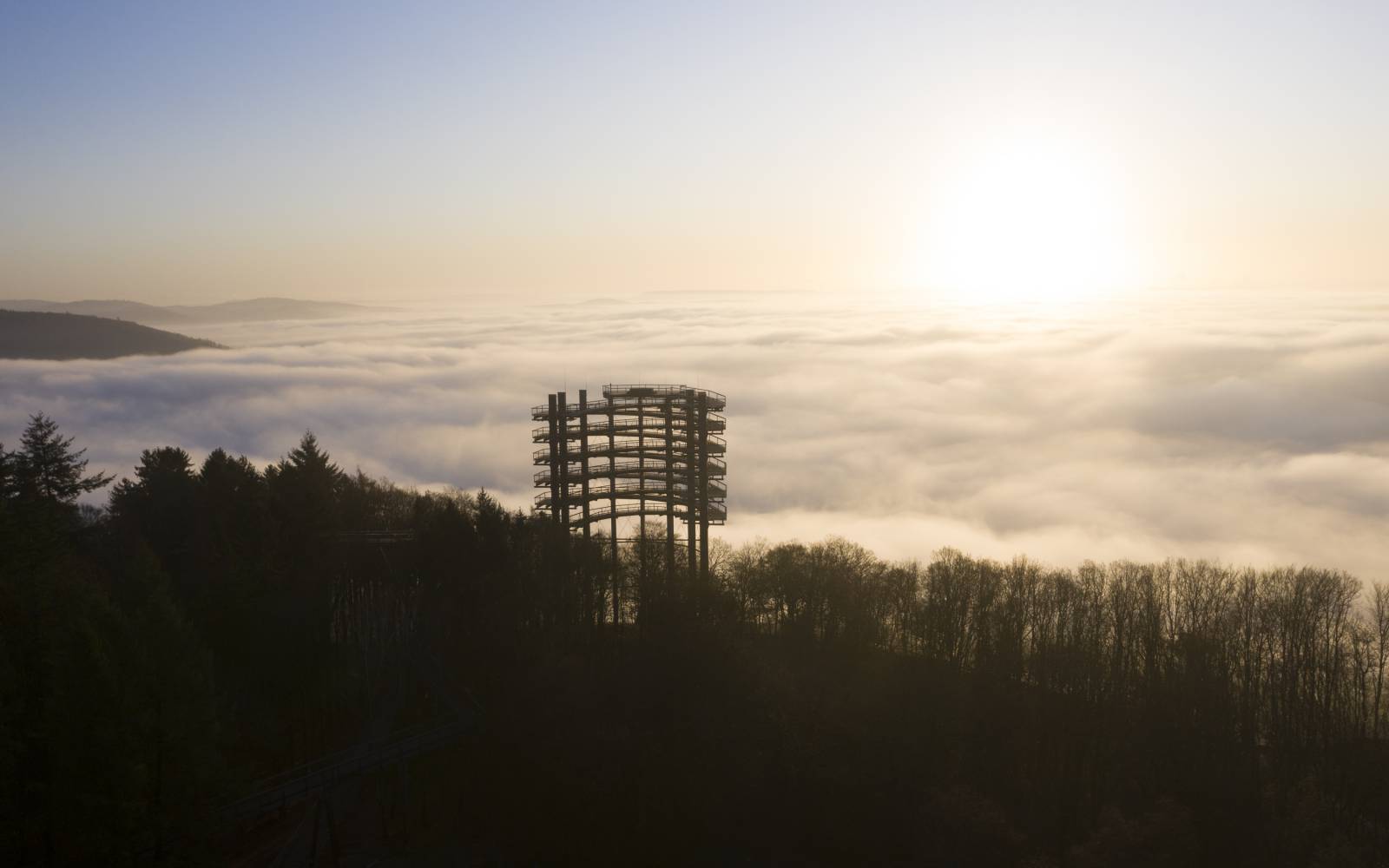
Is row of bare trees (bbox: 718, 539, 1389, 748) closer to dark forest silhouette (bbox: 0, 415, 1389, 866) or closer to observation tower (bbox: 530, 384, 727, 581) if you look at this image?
dark forest silhouette (bbox: 0, 415, 1389, 866)

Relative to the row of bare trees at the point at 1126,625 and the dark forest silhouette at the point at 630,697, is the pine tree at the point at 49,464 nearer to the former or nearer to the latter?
the dark forest silhouette at the point at 630,697

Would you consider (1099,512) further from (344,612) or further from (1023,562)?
(344,612)

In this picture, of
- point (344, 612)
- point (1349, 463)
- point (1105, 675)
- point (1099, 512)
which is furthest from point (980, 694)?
point (1349, 463)

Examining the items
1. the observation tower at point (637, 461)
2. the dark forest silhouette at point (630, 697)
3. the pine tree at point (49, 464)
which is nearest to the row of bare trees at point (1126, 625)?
the dark forest silhouette at point (630, 697)

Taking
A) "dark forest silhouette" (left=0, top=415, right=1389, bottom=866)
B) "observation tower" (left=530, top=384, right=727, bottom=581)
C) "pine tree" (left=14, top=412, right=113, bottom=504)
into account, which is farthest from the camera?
"observation tower" (left=530, top=384, right=727, bottom=581)

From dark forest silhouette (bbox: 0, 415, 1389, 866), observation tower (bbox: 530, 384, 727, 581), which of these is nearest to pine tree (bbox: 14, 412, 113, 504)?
dark forest silhouette (bbox: 0, 415, 1389, 866)
